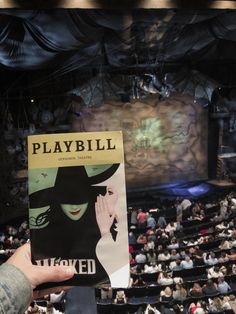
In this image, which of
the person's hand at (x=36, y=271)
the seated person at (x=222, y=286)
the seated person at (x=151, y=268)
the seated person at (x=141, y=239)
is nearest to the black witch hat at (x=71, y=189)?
the person's hand at (x=36, y=271)

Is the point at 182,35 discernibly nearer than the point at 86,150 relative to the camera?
No

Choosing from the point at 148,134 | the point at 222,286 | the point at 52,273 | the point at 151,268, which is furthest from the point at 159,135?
the point at 52,273

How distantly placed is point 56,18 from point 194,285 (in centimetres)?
718

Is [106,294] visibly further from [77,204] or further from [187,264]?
[77,204]

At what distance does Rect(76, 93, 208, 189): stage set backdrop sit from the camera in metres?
21.0

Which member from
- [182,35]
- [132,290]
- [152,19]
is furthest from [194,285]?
[182,35]

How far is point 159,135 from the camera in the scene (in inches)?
862

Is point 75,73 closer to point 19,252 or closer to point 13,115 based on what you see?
point 13,115

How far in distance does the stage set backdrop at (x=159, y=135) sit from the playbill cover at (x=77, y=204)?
18.9m

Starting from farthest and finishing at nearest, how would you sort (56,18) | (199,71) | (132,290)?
1. (199,71)
2. (132,290)
3. (56,18)

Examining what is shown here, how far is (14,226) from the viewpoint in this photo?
16.9m

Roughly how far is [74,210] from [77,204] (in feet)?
0.08

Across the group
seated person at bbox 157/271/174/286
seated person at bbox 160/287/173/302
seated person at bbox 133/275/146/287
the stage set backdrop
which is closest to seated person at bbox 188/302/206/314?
seated person at bbox 160/287/173/302

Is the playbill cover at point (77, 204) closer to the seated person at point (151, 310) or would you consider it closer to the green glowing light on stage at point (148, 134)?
the seated person at point (151, 310)
